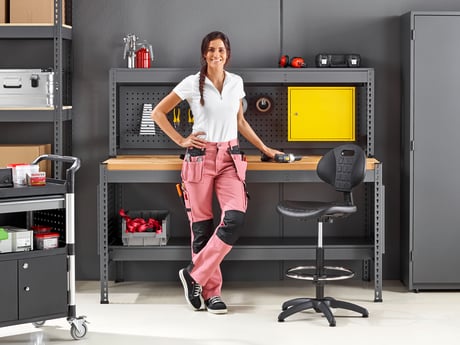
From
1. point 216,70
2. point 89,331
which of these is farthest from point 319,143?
point 89,331

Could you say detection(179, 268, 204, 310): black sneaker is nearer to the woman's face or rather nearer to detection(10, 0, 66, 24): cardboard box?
the woman's face

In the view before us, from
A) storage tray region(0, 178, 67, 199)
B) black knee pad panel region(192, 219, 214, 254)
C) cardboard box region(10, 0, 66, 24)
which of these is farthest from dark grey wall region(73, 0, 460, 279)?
storage tray region(0, 178, 67, 199)

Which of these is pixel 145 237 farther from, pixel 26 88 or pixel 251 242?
pixel 26 88

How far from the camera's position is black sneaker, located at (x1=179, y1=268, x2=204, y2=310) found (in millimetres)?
5719

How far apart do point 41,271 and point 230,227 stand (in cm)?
128

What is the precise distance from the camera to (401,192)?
6.52 meters

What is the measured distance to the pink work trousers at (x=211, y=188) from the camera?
559 centimetres

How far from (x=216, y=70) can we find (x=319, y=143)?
1.23m

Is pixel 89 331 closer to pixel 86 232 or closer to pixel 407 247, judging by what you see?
pixel 86 232

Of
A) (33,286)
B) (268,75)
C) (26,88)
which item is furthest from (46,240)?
(268,75)

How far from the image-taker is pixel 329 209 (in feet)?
17.2

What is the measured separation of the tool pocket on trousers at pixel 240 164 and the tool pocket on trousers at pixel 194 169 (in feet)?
0.69

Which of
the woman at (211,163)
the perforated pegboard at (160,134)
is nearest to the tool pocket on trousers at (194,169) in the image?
the woman at (211,163)

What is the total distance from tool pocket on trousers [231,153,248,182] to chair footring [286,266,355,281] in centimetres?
69
